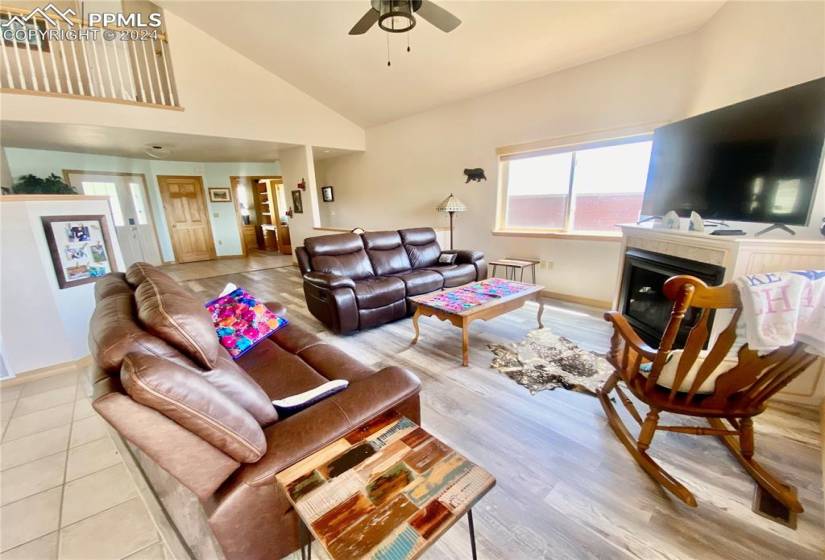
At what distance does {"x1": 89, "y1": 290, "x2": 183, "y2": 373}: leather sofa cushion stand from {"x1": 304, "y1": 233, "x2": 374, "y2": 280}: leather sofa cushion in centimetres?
227

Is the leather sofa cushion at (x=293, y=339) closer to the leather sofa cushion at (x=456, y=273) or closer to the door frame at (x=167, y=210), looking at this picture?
the leather sofa cushion at (x=456, y=273)

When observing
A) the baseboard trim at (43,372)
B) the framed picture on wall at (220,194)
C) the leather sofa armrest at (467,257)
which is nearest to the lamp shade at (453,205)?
the leather sofa armrest at (467,257)

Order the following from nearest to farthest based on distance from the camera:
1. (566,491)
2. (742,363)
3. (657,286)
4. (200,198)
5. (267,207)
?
(742,363) < (566,491) < (657,286) < (200,198) < (267,207)

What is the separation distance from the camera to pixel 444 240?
499cm

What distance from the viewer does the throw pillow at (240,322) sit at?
1807 mm

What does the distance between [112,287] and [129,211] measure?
6529 mm

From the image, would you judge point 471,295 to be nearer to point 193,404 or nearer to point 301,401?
point 301,401

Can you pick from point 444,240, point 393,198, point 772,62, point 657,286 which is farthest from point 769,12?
point 393,198

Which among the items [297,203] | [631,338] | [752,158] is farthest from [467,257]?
[297,203]

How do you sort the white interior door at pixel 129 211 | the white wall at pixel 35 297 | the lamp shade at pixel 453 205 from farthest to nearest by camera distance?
the white interior door at pixel 129 211
the lamp shade at pixel 453 205
the white wall at pixel 35 297

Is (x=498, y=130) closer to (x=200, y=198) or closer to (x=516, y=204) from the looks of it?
(x=516, y=204)

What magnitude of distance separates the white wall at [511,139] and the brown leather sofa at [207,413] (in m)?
3.38

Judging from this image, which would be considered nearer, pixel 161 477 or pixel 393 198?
pixel 161 477

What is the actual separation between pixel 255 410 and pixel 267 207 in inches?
326
